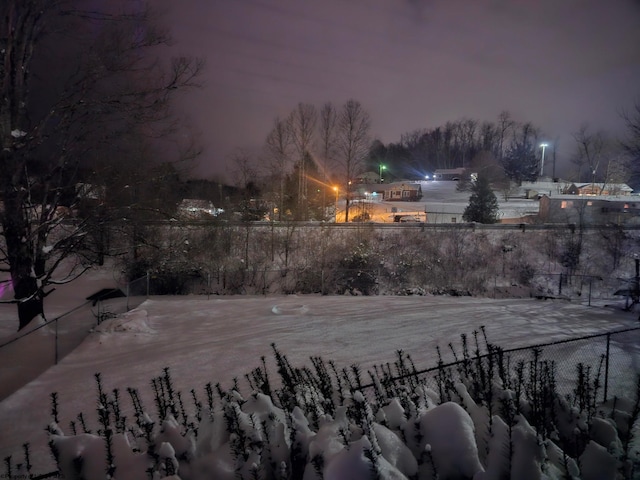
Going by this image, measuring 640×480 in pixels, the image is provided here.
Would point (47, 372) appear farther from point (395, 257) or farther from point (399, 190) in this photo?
point (399, 190)

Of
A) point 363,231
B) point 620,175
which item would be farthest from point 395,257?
point 620,175

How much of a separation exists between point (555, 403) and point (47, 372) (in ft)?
34.7

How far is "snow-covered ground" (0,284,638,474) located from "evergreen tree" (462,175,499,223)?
2161 cm

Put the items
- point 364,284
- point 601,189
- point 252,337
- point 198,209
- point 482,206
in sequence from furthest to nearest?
point 601,189 < point 482,206 < point 198,209 < point 364,284 < point 252,337

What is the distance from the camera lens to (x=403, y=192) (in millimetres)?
63281

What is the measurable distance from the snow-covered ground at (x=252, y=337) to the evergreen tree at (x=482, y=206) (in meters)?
21.6

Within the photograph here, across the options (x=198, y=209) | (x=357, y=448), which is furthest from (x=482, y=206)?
(x=357, y=448)

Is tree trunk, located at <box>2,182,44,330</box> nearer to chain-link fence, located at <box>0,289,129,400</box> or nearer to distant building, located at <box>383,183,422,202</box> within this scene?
chain-link fence, located at <box>0,289,129,400</box>

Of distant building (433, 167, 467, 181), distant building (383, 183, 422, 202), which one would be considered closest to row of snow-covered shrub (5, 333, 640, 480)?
distant building (383, 183, 422, 202)

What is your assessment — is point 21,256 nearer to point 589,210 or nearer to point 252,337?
point 252,337

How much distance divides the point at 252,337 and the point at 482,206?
110 ft

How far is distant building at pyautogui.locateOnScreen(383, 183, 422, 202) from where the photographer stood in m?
61.8

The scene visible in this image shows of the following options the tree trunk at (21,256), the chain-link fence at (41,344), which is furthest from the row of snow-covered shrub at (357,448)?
the tree trunk at (21,256)

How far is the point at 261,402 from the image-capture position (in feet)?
10.4
